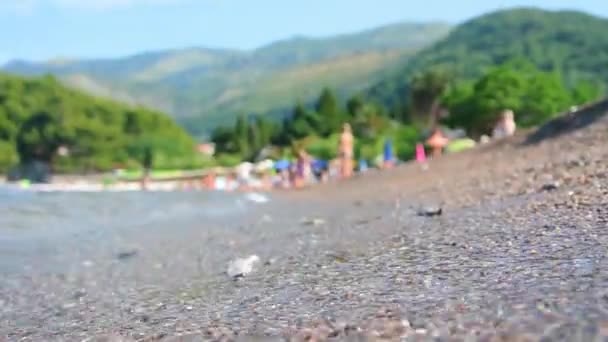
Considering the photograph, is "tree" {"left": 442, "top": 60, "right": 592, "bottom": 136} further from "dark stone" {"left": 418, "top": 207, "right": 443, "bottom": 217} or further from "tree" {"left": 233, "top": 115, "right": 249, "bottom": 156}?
"dark stone" {"left": 418, "top": 207, "right": 443, "bottom": 217}

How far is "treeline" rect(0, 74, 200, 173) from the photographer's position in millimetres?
87875

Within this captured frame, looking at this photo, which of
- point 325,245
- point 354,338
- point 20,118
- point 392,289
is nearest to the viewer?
point 354,338

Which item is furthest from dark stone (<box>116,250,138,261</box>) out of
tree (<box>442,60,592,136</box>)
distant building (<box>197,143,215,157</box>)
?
distant building (<box>197,143,215,157</box>)

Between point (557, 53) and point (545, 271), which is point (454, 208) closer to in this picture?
point (545, 271)

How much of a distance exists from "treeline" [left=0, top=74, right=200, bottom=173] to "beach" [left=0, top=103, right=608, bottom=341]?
255ft

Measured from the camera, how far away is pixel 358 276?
5.15m

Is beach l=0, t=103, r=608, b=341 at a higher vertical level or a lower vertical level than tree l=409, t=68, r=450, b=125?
lower

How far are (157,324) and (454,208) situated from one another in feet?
17.7

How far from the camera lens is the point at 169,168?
8856cm

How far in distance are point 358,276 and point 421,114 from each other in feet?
290

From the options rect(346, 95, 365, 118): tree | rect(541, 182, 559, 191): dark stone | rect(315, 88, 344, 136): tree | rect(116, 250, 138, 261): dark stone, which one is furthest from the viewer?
rect(346, 95, 365, 118): tree

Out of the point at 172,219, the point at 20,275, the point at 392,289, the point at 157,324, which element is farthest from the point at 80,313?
the point at 172,219

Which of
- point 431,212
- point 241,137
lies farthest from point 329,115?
point 431,212

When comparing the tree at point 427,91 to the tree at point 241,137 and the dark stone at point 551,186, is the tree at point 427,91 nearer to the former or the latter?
the tree at point 241,137
